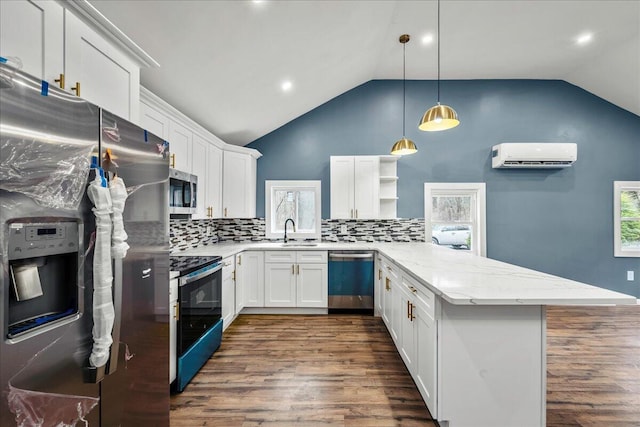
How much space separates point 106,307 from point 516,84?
5.60 m

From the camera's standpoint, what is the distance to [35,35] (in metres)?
1.07

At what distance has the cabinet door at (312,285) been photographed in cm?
375

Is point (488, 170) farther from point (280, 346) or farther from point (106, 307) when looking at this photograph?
point (106, 307)

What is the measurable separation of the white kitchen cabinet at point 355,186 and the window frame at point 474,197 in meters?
0.86

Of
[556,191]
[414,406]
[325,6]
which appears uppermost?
[325,6]

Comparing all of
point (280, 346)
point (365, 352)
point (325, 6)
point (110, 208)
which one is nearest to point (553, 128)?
point (325, 6)

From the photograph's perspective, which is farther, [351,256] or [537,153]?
[537,153]

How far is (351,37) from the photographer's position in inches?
121

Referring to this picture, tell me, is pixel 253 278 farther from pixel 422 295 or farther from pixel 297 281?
pixel 422 295

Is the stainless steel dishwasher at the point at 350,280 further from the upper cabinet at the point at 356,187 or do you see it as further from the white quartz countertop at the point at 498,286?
the white quartz countertop at the point at 498,286

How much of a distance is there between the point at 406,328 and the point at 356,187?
2316 mm

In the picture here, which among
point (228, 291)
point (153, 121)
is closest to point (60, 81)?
point (153, 121)

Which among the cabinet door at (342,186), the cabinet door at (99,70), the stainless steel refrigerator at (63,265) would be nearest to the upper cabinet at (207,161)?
the cabinet door at (99,70)

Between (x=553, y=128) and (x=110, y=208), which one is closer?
(x=110, y=208)
